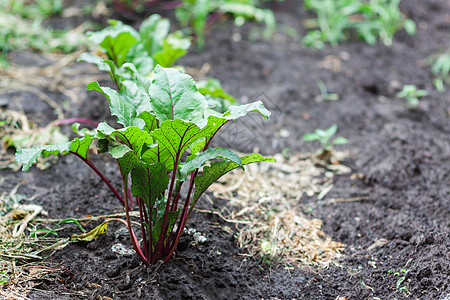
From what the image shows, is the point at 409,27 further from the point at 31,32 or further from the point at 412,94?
the point at 31,32

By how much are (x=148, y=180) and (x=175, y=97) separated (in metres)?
0.34

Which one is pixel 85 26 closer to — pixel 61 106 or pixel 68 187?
pixel 61 106

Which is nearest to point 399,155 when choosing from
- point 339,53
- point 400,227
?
point 400,227

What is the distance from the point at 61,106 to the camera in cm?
298

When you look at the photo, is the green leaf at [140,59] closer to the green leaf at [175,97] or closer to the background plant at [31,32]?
the green leaf at [175,97]

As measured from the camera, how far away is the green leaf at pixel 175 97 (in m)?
1.60

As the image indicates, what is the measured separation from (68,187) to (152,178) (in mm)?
952

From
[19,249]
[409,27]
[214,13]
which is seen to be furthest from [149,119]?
[409,27]

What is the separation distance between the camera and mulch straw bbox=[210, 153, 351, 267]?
2.08 meters

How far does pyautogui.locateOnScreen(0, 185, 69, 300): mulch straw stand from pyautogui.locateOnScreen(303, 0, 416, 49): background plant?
3091 mm

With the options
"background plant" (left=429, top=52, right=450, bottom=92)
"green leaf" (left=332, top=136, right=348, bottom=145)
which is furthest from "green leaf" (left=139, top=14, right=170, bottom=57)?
"background plant" (left=429, top=52, right=450, bottom=92)

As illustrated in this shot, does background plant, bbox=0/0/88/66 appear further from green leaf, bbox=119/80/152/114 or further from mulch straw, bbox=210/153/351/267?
mulch straw, bbox=210/153/351/267

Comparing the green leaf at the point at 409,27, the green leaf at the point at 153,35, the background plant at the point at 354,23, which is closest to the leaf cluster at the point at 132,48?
the green leaf at the point at 153,35

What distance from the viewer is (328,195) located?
8.35 ft
